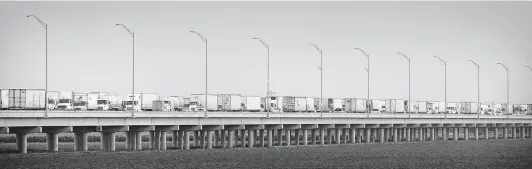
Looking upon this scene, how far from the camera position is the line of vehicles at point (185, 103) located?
106688 millimetres

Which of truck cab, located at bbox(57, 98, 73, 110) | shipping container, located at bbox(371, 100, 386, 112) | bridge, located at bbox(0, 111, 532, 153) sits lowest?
bridge, located at bbox(0, 111, 532, 153)

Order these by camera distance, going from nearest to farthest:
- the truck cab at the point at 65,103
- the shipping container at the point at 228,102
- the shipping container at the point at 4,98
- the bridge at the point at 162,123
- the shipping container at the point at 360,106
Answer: the bridge at the point at 162,123 < the shipping container at the point at 4,98 < the truck cab at the point at 65,103 < the shipping container at the point at 228,102 < the shipping container at the point at 360,106

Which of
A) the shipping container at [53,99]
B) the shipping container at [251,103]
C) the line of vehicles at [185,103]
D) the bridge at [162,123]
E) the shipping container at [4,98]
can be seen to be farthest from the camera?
the shipping container at [251,103]

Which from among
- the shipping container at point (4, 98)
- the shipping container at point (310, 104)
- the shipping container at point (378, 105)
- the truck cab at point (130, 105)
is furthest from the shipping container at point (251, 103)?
the shipping container at point (4, 98)

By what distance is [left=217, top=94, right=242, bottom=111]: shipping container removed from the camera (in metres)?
132

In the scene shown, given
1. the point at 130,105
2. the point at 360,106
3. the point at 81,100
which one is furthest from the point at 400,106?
the point at 81,100

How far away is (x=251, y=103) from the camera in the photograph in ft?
451

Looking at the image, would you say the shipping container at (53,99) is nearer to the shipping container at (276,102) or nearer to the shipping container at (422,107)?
the shipping container at (276,102)

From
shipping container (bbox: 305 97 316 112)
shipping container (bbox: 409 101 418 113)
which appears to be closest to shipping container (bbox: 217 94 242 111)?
shipping container (bbox: 305 97 316 112)

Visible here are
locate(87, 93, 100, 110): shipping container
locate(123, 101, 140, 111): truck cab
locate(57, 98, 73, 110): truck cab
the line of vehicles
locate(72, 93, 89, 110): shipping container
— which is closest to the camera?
the line of vehicles

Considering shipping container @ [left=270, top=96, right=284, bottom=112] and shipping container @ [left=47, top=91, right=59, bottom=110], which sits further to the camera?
shipping container @ [left=270, top=96, right=284, bottom=112]

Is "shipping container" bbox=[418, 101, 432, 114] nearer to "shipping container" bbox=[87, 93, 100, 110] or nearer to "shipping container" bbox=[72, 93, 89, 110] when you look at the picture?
"shipping container" bbox=[87, 93, 100, 110]

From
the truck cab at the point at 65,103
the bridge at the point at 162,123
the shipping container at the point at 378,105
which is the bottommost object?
the bridge at the point at 162,123

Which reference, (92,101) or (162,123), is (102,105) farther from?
(162,123)
